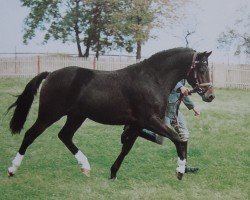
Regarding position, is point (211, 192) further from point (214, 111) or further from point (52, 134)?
point (214, 111)

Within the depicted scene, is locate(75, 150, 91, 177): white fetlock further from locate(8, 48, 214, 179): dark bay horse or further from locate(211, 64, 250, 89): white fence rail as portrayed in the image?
locate(211, 64, 250, 89): white fence rail

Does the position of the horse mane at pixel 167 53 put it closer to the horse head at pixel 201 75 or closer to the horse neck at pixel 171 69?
the horse neck at pixel 171 69

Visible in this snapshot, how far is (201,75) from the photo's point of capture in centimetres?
641

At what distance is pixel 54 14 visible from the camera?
40.6 m

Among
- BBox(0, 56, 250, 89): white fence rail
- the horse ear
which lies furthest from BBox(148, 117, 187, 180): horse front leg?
BBox(0, 56, 250, 89): white fence rail

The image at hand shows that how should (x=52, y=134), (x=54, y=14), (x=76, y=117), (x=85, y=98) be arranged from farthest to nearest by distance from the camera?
(x=54, y=14), (x=52, y=134), (x=76, y=117), (x=85, y=98)

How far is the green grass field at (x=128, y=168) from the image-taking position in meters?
6.31

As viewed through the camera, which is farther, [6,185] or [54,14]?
[54,14]

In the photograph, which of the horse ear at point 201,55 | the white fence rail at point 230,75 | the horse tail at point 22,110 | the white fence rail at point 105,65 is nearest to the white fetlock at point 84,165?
the horse tail at point 22,110

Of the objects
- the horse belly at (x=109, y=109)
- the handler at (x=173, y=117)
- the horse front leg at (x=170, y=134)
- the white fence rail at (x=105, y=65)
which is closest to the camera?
the horse front leg at (x=170, y=134)

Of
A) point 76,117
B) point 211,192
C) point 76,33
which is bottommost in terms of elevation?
point 211,192

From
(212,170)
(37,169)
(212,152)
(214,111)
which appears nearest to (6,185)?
(37,169)

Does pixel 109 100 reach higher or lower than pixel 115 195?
higher

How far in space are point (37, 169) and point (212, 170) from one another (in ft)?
10.0
